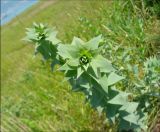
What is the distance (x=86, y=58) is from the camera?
268cm

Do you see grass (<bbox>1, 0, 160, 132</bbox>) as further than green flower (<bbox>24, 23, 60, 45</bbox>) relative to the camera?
Yes

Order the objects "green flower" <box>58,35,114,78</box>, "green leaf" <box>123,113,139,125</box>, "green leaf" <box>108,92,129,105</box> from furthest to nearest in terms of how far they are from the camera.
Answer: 1. "green leaf" <box>123,113,139,125</box>
2. "green leaf" <box>108,92,129,105</box>
3. "green flower" <box>58,35,114,78</box>

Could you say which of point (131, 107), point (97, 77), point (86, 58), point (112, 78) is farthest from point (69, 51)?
point (131, 107)

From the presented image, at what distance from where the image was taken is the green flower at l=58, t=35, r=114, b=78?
267cm

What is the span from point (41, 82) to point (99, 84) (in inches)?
134

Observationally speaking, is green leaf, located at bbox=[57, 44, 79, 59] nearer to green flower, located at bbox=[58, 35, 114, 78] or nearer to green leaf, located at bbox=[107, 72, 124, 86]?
green flower, located at bbox=[58, 35, 114, 78]

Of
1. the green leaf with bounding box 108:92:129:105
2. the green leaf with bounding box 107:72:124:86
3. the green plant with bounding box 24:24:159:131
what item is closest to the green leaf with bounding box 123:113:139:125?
the green plant with bounding box 24:24:159:131

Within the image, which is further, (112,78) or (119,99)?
(119,99)

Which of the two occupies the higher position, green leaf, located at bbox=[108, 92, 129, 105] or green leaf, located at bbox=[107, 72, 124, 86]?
green leaf, located at bbox=[107, 72, 124, 86]

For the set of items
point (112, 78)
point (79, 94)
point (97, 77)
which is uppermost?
point (97, 77)

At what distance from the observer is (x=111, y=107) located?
3.16m

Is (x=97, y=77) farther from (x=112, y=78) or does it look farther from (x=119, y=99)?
(x=119, y=99)

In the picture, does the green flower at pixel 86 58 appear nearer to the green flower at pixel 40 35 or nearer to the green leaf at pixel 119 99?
the green leaf at pixel 119 99

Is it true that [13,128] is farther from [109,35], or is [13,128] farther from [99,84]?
[99,84]
